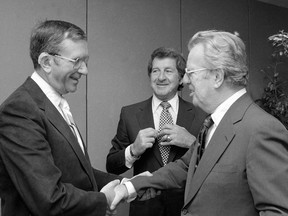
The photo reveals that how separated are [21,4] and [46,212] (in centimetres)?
233

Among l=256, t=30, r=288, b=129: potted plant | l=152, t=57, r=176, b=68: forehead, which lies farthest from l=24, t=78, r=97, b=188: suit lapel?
l=256, t=30, r=288, b=129: potted plant

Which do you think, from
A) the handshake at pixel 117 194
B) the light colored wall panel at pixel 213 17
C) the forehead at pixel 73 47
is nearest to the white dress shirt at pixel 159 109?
the handshake at pixel 117 194

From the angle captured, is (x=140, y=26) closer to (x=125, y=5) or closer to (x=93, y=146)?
(x=125, y=5)

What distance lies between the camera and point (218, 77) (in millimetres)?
1981

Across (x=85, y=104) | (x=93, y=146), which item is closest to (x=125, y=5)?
(x=85, y=104)

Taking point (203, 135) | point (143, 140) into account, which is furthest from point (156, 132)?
point (203, 135)

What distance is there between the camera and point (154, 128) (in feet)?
10.7

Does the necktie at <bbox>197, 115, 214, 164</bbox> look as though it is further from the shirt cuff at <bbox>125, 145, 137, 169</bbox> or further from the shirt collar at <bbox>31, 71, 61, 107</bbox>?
the shirt cuff at <bbox>125, 145, 137, 169</bbox>

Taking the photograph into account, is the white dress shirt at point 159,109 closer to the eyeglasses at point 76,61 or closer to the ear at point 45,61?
the eyeglasses at point 76,61

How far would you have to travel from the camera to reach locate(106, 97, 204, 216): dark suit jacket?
118 inches

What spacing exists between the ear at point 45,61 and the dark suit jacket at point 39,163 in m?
0.09

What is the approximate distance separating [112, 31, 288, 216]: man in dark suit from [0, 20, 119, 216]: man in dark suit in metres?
0.53

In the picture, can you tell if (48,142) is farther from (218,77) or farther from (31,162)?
(218,77)

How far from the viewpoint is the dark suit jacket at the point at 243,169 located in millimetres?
1641
